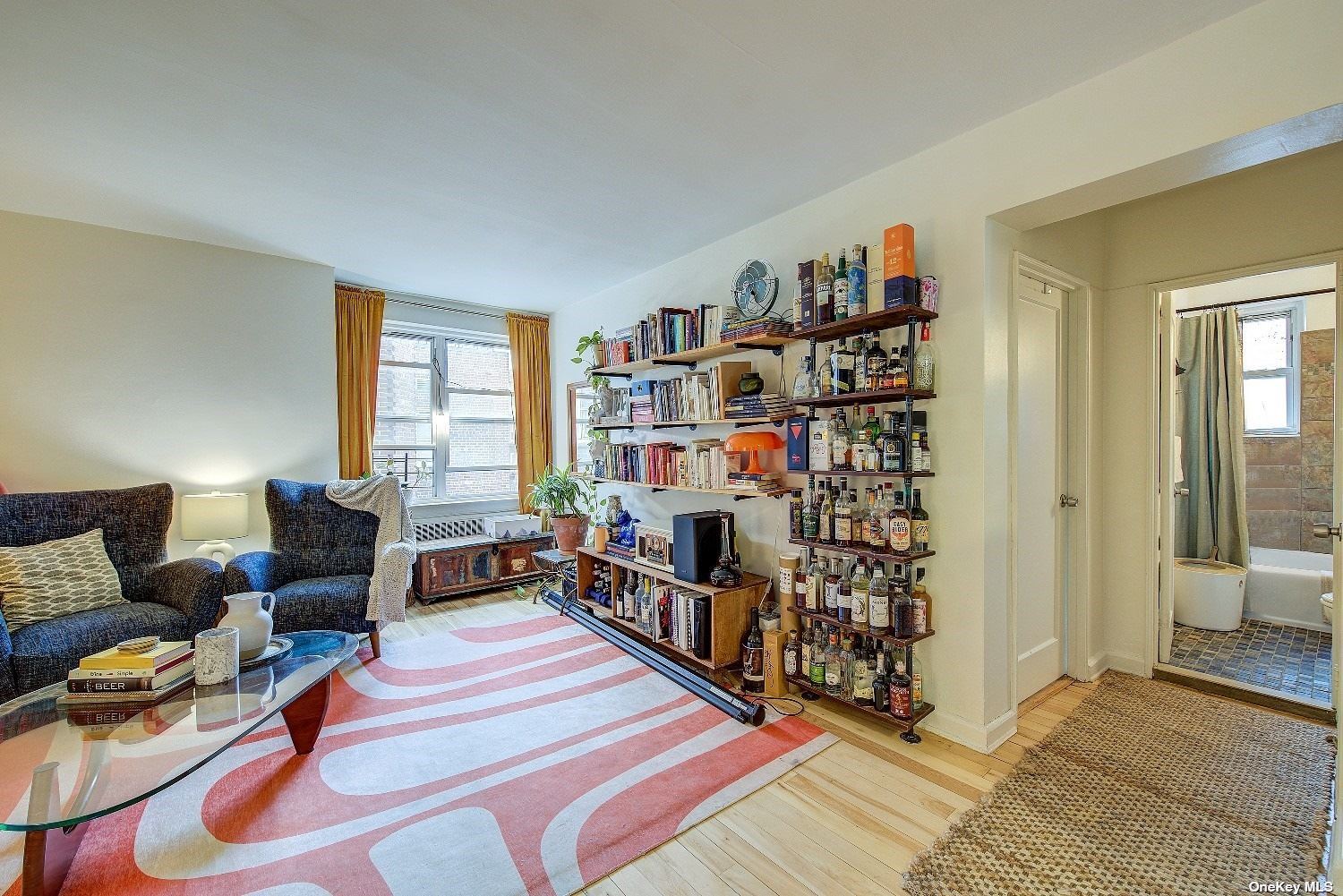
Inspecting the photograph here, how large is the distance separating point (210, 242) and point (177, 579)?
216cm

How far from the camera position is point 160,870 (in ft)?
5.22

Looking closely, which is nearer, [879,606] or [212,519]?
[879,606]

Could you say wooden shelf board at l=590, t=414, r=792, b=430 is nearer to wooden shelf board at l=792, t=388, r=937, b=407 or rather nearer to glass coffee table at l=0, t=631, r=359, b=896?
wooden shelf board at l=792, t=388, r=937, b=407

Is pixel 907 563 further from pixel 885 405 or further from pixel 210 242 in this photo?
pixel 210 242

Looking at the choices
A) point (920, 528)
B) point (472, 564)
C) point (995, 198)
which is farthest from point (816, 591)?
point (472, 564)

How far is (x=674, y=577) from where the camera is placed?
2988 millimetres

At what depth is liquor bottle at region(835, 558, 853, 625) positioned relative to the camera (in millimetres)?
2297

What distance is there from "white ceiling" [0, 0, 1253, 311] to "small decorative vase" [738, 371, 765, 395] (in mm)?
916

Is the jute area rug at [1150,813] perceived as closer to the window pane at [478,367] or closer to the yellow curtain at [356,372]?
the yellow curtain at [356,372]

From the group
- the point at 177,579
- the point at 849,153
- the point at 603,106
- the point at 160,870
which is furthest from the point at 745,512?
the point at 177,579

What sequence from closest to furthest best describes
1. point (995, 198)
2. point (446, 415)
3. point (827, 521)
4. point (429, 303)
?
Answer: point (995, 198), point (827, 521), point (429, 303), point (446, 415)

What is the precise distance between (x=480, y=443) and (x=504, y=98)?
3512 millimetres

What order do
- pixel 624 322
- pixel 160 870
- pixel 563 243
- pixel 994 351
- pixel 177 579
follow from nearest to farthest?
pixel 160 870
pixel 994 351
pixel 177 579
pixel 563 243
pixel 624 322

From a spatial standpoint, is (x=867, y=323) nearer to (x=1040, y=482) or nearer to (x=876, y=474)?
(x=876, y=474)
